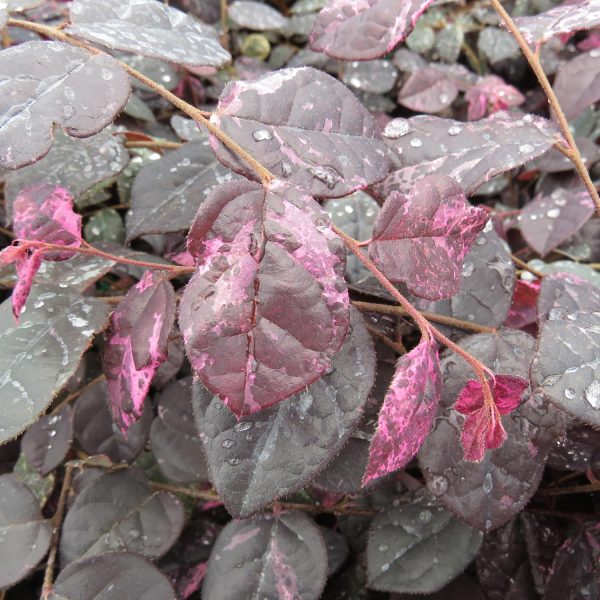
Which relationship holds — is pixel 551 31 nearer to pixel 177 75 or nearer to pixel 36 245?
pixel 36 245

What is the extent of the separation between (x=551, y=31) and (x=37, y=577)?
1.18m

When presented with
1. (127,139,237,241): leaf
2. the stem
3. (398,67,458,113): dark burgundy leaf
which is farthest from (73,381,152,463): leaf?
(398,67,458,113): dark burgundy leaf

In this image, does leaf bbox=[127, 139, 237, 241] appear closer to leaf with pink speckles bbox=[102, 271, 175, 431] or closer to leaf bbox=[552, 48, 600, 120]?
leaf with pink speckles bbox=[102, 271, 175, 431]

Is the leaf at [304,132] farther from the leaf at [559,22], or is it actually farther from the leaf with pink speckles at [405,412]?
the leaf at [559,22]

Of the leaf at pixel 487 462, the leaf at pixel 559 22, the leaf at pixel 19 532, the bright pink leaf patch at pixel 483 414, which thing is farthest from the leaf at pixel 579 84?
the leaf at pixel 19 532

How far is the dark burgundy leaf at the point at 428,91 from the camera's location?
4.44 feet

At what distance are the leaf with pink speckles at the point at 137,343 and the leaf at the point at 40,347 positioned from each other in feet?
0.10

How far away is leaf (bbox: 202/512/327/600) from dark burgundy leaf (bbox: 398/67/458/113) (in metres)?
0.98

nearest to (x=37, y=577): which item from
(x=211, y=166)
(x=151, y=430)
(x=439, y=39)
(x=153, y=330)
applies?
(x=151, y=430)

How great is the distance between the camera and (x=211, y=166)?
877 mm

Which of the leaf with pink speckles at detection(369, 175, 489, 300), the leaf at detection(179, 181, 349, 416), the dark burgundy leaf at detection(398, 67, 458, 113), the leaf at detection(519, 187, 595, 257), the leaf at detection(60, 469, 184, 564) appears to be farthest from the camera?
the dark burgundy leaf at detection(398, 67, 458, 113)

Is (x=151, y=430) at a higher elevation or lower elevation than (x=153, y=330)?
lower

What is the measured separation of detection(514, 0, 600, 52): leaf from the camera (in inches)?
29.5

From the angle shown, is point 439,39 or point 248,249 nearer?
point 248,249
